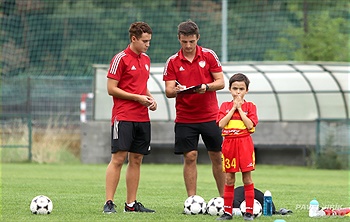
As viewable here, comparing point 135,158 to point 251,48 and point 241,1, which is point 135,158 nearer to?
point 251,48

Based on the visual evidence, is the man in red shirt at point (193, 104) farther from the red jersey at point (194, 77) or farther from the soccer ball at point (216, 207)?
the soccer ball at point (216, 207)

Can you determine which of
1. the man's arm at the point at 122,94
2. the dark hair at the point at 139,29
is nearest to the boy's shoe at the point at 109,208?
the man's arm at the point at 122,94

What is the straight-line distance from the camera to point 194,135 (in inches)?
432

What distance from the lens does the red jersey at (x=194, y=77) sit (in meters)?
10.9

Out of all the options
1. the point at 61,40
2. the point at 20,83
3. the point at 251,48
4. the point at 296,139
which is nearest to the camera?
the point at 296,139

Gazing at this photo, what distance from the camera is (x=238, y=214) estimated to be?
10078 mm

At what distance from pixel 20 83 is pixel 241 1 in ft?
39.4

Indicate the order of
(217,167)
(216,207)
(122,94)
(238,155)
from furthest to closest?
(217,167), (122,94), (216,207), (238,155)

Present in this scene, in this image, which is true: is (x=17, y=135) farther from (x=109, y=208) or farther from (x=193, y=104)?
(x=109, y=208)

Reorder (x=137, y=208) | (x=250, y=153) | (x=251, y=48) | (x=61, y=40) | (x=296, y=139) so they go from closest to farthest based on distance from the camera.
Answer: (x=250, y=153), (x=137, y=208), (x=296, y=139), (x=251, y=48), (x=61, y=40)

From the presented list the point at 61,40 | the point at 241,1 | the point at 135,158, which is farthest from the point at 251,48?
the point at 135,158

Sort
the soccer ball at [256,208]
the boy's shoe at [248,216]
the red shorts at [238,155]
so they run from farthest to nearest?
the soccer ball at [256,208], the red shorts at [238,155], the boy's shoe at [248,216]

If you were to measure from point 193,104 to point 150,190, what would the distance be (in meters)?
3.86

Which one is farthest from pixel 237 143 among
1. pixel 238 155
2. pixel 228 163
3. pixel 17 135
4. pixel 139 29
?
pixel 17 135
